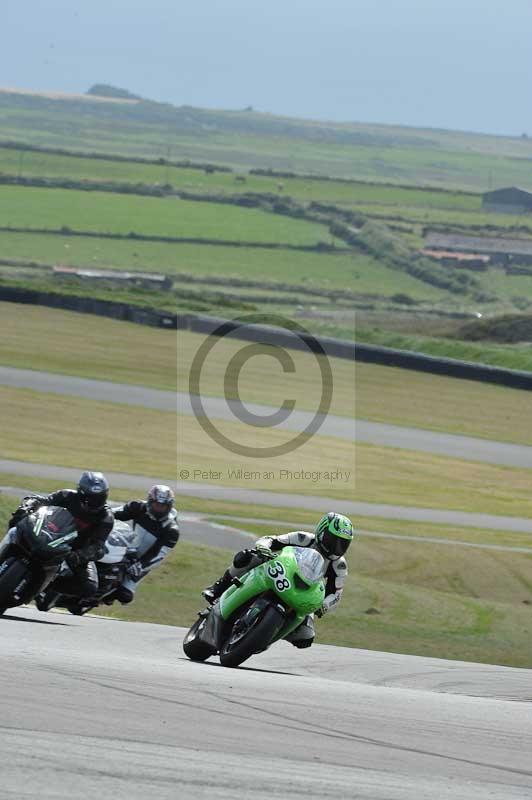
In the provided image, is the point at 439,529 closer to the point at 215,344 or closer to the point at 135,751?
the point at 135,751

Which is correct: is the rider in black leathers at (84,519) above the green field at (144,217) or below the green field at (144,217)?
above

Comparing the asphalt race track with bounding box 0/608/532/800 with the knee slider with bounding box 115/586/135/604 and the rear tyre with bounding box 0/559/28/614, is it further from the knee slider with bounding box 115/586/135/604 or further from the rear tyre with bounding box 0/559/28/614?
the knee slider with bounding box 115/586/135/604

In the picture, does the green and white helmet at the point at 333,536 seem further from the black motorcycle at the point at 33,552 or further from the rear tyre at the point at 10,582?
the rear tyre at the point at 10,582

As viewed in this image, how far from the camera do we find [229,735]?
733cm

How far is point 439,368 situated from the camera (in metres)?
46.1

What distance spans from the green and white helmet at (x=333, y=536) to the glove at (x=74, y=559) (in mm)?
2672

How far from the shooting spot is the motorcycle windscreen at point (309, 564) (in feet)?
35.6

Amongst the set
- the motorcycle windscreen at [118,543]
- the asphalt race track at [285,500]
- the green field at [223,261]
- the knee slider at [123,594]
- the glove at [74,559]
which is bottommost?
the green field at [223,261]

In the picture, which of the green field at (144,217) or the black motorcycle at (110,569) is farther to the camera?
the green field at (144,217)

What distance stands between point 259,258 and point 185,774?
92.5 meters

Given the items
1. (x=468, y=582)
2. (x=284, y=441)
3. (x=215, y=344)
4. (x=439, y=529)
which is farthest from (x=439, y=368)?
(x=468, y=582)

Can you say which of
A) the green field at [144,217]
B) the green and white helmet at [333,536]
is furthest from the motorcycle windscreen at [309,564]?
the green field at [144,217]

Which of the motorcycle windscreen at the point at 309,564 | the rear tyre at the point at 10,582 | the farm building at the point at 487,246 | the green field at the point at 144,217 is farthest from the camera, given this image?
the green field at the point at 144,217

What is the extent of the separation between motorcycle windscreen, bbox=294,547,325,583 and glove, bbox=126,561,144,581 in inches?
148
